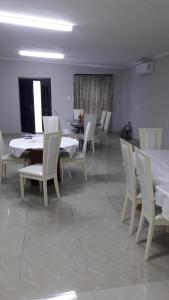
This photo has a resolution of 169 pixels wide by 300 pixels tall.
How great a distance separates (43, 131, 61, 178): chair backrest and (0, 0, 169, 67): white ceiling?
5.31 feet

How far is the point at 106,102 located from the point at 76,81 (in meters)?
1.33

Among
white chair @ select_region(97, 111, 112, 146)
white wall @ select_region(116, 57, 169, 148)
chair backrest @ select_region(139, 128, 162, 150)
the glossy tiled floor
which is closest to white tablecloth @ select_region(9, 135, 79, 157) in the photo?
the glossy tiled floor

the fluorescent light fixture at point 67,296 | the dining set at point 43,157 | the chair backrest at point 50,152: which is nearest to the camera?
the fluorescent light fixture at point 67,296

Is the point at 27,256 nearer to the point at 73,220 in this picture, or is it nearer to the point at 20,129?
the point at 73,220

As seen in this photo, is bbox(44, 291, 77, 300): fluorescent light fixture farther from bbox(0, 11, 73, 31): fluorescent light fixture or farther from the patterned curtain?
the patterned curtain

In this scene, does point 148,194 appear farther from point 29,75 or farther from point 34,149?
point 29,75

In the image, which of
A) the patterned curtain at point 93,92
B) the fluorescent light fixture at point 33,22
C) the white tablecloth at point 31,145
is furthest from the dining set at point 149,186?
the patterned curtain at point 93,92

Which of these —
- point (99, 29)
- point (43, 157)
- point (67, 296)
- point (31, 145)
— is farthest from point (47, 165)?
point (99, 29)

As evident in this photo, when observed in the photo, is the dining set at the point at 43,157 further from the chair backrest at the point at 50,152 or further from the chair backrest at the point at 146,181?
the chair backrest at the point at 146,181

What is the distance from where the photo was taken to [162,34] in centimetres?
421

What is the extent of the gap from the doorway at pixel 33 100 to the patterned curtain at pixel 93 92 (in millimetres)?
1032

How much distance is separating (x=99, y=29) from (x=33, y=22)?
107 cm

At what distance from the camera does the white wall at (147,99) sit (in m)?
6.05

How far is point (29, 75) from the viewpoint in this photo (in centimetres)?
827
